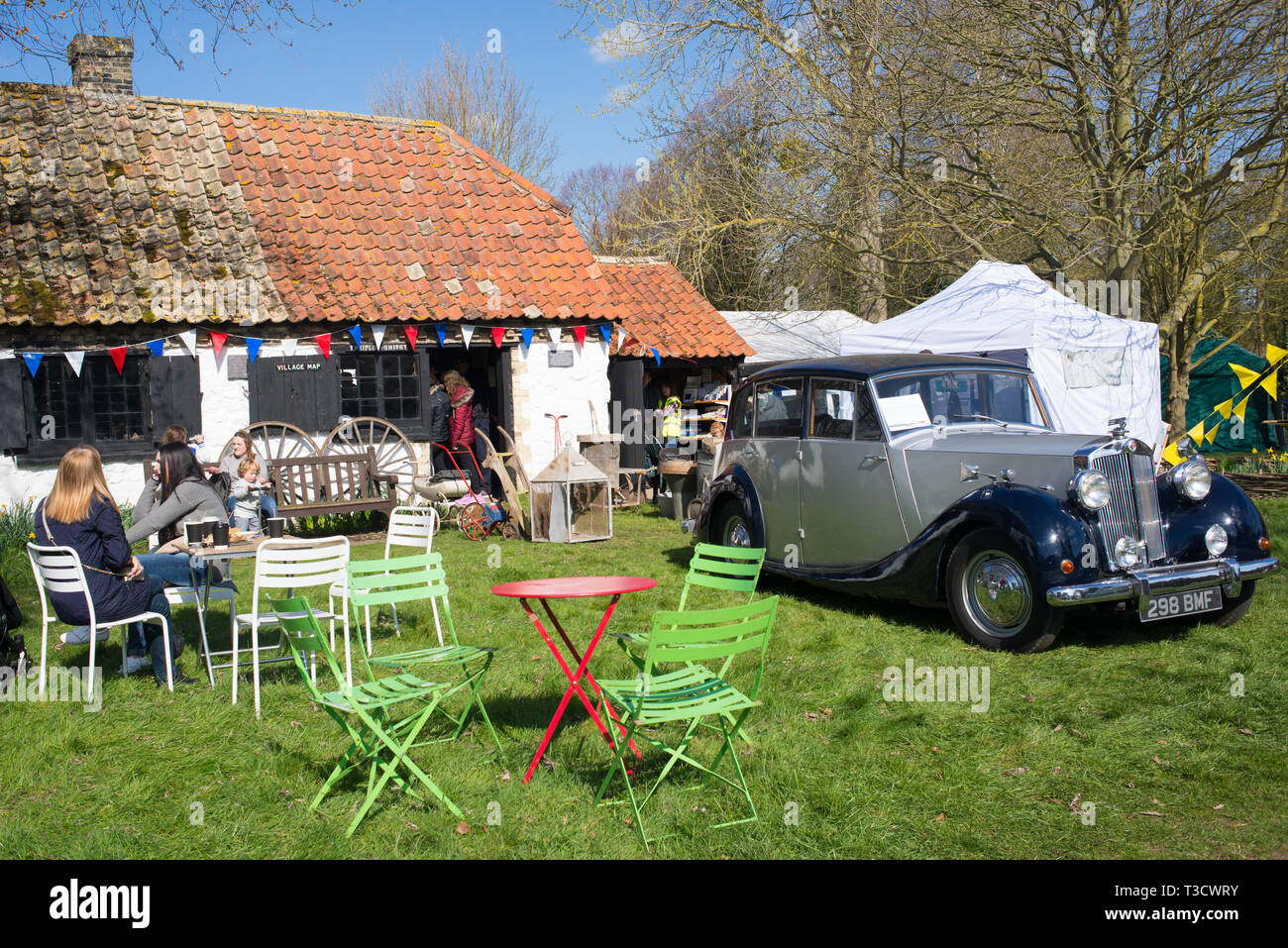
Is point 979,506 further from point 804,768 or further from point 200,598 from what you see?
point 200,598

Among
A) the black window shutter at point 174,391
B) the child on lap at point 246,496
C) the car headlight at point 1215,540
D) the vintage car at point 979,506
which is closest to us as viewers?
the vintage car at point 979,506

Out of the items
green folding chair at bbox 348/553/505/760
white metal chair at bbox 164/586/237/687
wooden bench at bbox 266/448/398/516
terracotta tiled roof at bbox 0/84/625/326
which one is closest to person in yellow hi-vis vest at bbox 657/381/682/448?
terracotta tiled roof at bbox 0/84/625/326

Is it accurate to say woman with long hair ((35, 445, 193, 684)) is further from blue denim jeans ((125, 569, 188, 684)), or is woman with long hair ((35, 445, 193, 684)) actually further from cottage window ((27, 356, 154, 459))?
cottage window ((27, 356, 154, 459))

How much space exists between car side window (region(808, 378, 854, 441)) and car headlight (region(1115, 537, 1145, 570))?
205 centimetres

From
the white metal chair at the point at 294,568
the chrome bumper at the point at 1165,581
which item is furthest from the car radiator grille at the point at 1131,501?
the white metal chair at the point at 294,568

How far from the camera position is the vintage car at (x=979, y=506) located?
6.01m

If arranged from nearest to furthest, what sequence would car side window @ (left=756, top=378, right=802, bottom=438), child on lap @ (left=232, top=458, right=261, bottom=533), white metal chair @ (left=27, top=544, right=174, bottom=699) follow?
1. white metal chair @ (left=27, top=544, right=174, bottom=699)
2. car side window @ (left=756, top=378, right=802, bottom=438)
3. child on lap @ (left=232, top=458, right=261, bottom=533)

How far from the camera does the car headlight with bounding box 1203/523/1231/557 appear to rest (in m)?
6.25

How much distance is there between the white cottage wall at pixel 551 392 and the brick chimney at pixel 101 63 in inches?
278

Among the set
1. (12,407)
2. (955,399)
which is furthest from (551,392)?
(955,399)

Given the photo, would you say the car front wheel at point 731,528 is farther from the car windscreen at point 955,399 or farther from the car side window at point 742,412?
the car windscreen at point 955,399

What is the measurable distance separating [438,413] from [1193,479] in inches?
385
